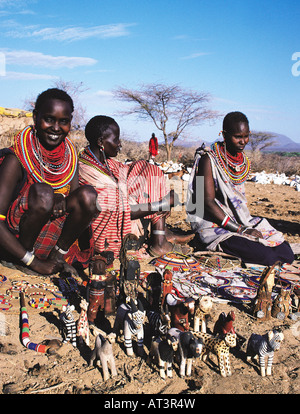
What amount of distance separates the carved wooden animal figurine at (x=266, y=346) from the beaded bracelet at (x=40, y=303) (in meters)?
1.80

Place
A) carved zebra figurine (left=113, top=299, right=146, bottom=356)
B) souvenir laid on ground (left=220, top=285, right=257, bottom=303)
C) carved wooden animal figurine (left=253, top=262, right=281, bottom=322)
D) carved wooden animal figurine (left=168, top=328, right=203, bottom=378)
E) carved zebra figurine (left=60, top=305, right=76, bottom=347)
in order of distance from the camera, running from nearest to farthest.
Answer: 1. carved wooden animal figurine (left=168, top=328, right=203, bottom=378)
2. carved zebra figurine (left=113, top=299, right=146, bottom=356)
3. carved zebra figurine (left=60, top=305, right=76, bottom=347)
4. carved wooden animal figurine (left=253, top=262, right=281, bottom=322)
5. souvenir laid on ground (left=220, top=285, right=257, bottom=303)

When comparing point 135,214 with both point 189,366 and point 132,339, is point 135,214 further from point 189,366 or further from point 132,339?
point 189,366

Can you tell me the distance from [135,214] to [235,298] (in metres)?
1.60

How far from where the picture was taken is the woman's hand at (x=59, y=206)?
158 inches

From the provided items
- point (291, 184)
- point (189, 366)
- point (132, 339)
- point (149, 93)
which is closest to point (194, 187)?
point (132, 339)

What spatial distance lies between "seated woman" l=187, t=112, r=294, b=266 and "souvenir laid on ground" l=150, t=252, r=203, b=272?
422mm

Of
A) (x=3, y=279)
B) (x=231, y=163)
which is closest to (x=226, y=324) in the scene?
(x=3, y=279)

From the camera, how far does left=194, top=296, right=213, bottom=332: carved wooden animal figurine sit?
314cm

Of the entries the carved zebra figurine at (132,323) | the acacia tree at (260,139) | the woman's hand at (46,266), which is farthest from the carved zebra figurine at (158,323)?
the acacia tree at (260,139)

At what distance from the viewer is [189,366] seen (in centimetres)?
269

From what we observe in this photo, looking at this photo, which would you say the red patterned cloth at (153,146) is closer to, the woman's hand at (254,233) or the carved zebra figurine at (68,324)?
the woman's hand at (254,233)

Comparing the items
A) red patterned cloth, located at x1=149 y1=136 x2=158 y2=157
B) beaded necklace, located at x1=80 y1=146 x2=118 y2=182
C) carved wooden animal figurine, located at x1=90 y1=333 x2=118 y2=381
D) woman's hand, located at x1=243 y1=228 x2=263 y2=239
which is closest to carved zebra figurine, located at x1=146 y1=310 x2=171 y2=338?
carved wooden animal figurine, located at x1=90 y1=333 x2=118 y2=381

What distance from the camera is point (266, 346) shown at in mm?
2701

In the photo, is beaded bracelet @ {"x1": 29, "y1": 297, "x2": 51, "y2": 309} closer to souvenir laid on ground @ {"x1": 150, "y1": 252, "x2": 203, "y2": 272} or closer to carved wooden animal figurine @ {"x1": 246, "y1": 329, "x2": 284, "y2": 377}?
souvenir laid on ground @ {"x1": 150, "y1": 252, "x2": 203, "y2": 272}
